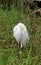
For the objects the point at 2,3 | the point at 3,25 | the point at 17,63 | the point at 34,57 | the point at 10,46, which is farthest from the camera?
the point at 2,3

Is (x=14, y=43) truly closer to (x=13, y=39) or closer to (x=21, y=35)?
(x=13, y=39)

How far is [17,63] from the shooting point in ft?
15.4

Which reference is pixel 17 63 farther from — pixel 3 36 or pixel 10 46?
pixel 3 36

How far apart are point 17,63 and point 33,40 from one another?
1.16 meters

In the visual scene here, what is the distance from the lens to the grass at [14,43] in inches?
190

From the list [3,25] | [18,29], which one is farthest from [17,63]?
[3,25]

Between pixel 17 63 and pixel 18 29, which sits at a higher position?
pixel 18 29

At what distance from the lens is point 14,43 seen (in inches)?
224

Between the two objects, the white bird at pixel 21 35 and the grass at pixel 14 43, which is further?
the white bird at pixel 21 35

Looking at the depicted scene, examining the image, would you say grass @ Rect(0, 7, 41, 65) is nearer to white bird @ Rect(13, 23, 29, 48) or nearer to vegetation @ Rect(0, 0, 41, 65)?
vegetation @ Rect(0, 0, 41, 65)

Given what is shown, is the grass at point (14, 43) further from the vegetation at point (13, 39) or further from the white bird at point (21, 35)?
the white bird at point (21, 35)

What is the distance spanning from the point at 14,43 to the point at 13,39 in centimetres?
14

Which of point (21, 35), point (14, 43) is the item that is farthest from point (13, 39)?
point (21, 35)

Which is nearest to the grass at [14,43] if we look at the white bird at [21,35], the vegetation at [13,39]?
the vegetation at [13,39]
